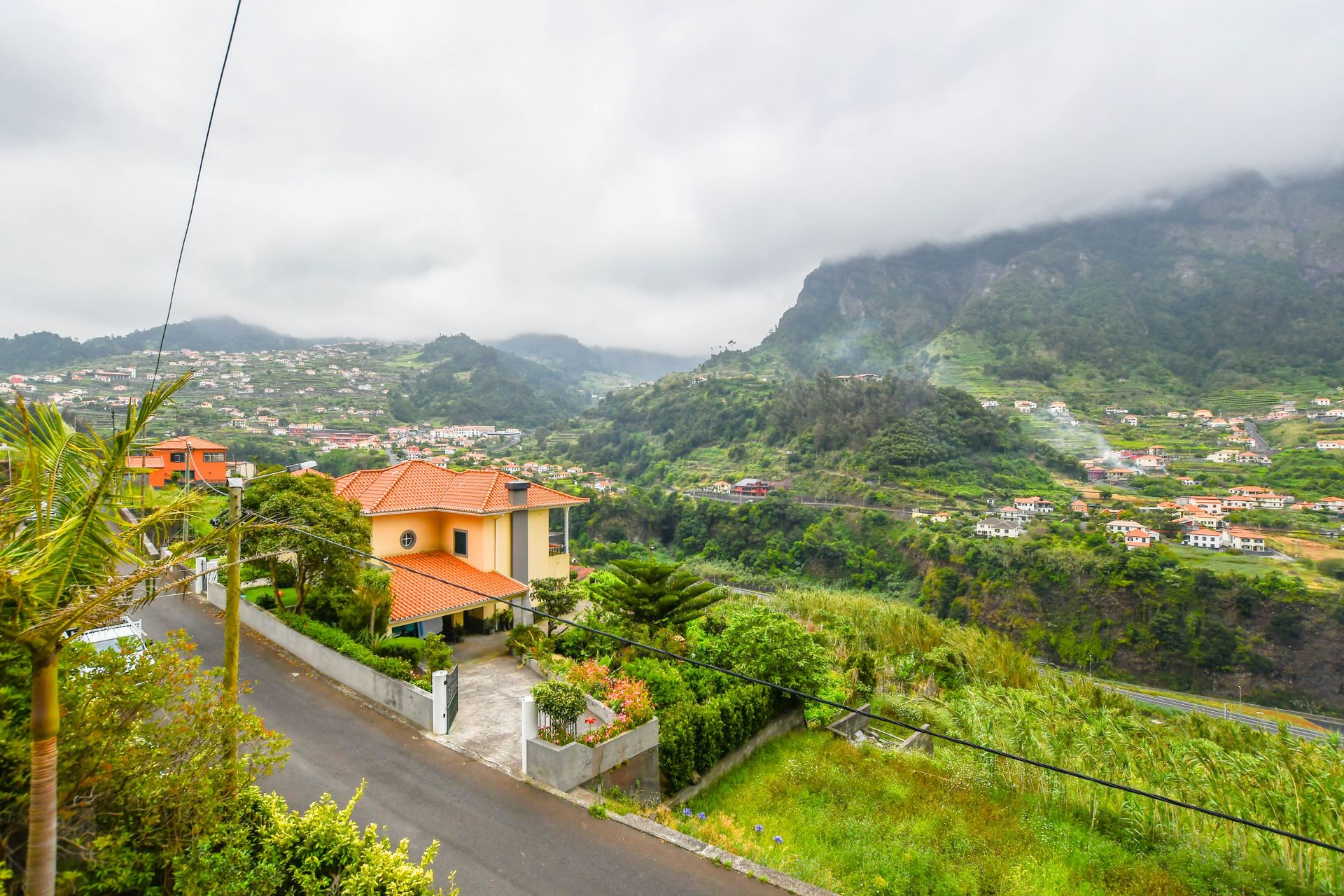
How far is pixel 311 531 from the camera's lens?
11094 millimetres

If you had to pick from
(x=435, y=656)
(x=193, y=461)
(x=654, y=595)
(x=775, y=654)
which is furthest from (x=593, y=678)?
(x=193, y=461)

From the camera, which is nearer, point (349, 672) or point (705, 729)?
point (705, 729)

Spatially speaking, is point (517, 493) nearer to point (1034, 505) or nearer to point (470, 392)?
point (1034, 505)

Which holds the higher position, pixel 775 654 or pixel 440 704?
pixel 440 704

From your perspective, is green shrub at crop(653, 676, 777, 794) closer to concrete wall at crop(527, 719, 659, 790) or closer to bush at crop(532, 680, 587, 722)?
concrete wall at crop(527, 719, 659, 790)

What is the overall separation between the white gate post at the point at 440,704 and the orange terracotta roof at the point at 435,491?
5890 mm

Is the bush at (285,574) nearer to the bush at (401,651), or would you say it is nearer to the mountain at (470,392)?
the bush at (401,651)

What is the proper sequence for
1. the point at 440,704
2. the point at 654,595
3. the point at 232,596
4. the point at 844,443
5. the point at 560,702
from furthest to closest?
the point at 844,443
the point at 654,595
the point at 440,704
the point at 560,702
the point at 232,596

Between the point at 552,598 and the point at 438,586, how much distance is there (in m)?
2.62

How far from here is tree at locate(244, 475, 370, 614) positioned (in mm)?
11062

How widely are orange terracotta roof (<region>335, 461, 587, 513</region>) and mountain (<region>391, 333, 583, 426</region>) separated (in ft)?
274

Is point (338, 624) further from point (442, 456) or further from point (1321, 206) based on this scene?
point (1321, 206)

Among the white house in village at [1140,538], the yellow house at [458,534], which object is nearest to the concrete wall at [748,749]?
the yellow house at [458,534]

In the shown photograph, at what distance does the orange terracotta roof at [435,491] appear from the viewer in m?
14.7
